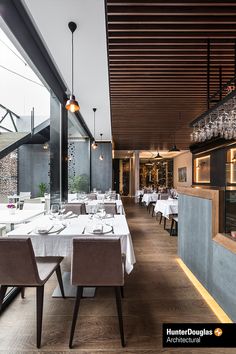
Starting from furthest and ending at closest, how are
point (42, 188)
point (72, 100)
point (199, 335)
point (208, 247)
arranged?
point (42, 188) < point (72, 100) < point (208, 247) < point (199, 335)

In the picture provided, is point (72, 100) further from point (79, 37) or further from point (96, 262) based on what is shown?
point (96, 262)

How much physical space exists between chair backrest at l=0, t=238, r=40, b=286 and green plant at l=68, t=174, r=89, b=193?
19.1ft

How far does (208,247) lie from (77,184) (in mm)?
6247

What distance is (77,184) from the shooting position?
8.43m

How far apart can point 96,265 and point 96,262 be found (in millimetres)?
31

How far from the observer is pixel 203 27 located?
263 centimetres

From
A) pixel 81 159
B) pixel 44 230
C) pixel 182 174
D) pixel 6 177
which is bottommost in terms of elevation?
pixel 44 230

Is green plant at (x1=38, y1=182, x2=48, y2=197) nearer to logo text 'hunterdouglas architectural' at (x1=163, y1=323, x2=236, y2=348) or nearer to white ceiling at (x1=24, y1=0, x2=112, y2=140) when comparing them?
white ceiling at (x1=24, y1=0, x2=112, y2=140)

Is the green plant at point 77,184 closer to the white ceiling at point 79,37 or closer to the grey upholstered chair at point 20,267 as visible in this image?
the white ceiling at point 79,37

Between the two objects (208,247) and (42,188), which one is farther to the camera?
(42,188)

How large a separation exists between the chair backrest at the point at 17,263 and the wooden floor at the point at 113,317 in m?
0.54

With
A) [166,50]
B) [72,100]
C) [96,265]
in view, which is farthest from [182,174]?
[96,265]

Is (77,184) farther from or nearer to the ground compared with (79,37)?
nearer to the ground

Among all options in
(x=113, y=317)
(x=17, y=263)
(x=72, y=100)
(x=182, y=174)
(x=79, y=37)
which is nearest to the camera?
(x=17, y=263)
